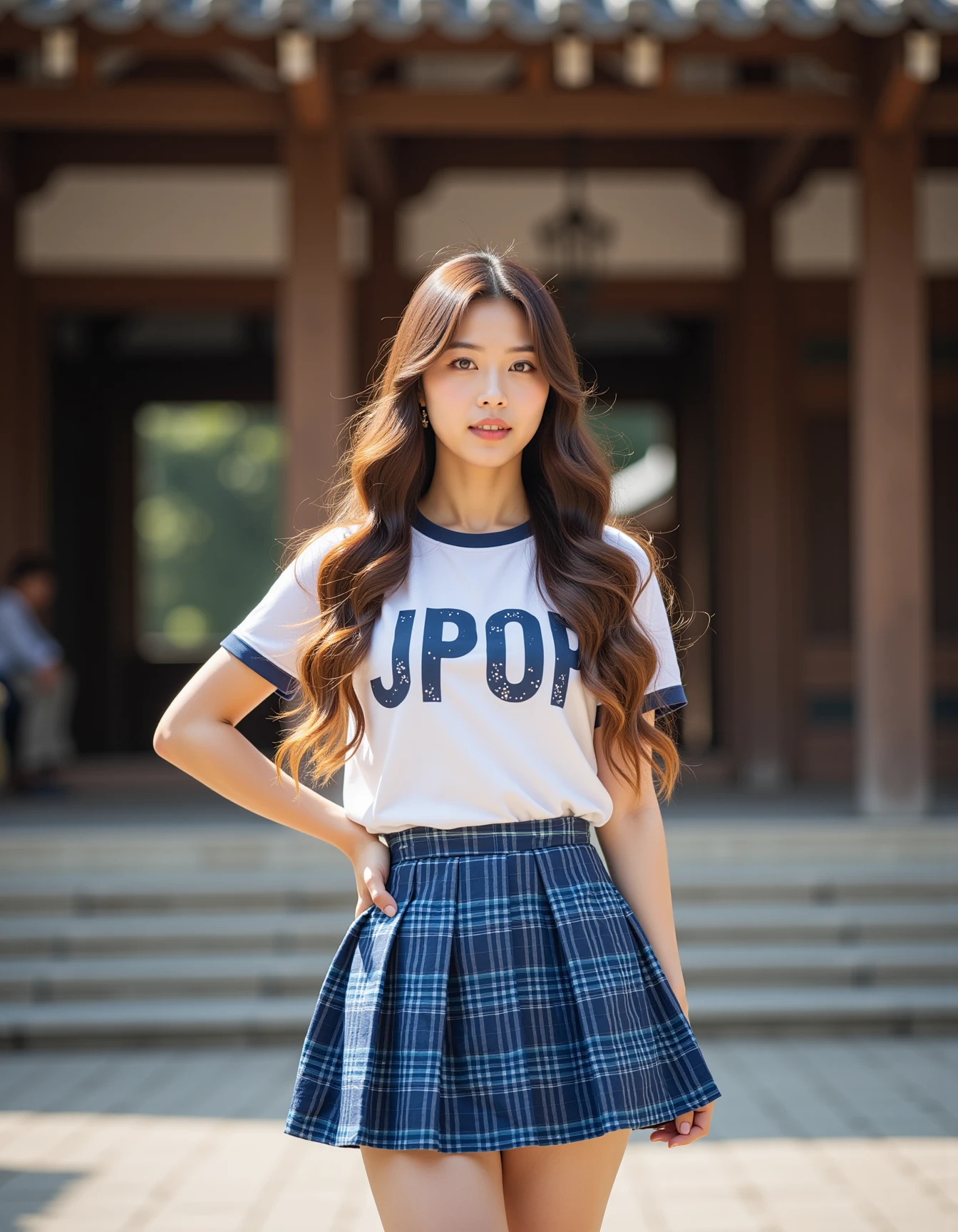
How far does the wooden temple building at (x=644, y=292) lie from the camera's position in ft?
18.9

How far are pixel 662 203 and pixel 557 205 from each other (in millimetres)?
598

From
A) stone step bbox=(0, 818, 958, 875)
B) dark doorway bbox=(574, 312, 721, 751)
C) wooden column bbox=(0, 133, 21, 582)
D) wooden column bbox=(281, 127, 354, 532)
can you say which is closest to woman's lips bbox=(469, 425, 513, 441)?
stone step bbox=(0, 818, 958, 875)

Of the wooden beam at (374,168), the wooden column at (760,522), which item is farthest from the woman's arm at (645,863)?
the wooden column at (760,522)

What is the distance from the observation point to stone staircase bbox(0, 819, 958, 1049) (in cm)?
501

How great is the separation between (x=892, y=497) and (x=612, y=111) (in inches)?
80.9

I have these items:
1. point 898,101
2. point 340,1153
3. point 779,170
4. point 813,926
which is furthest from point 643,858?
point 779,170

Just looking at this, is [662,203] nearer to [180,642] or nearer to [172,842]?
[172,842]

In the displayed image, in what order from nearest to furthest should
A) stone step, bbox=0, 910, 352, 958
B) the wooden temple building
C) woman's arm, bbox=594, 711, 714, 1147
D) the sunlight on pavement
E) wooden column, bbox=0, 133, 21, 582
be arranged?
1. woman's arm, bbox=594, 711, 714, 1147
2. the sunlight on pavement
3. stone step, bbox=0, 910, 352, 958
4. the wooden temple building
5. wooden column, bbox=0, 133, 21, 582

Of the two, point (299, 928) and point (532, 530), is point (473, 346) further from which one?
point (299, 928)

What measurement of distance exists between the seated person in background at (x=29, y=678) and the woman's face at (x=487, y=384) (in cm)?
612

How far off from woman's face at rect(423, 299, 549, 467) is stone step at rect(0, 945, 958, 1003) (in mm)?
3700

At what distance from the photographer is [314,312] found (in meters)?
6.14

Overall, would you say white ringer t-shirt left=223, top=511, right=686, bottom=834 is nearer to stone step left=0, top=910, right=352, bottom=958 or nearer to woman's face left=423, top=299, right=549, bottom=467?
woman's face left=423, top=299, right=549, bottom=467

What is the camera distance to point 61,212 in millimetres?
8000
